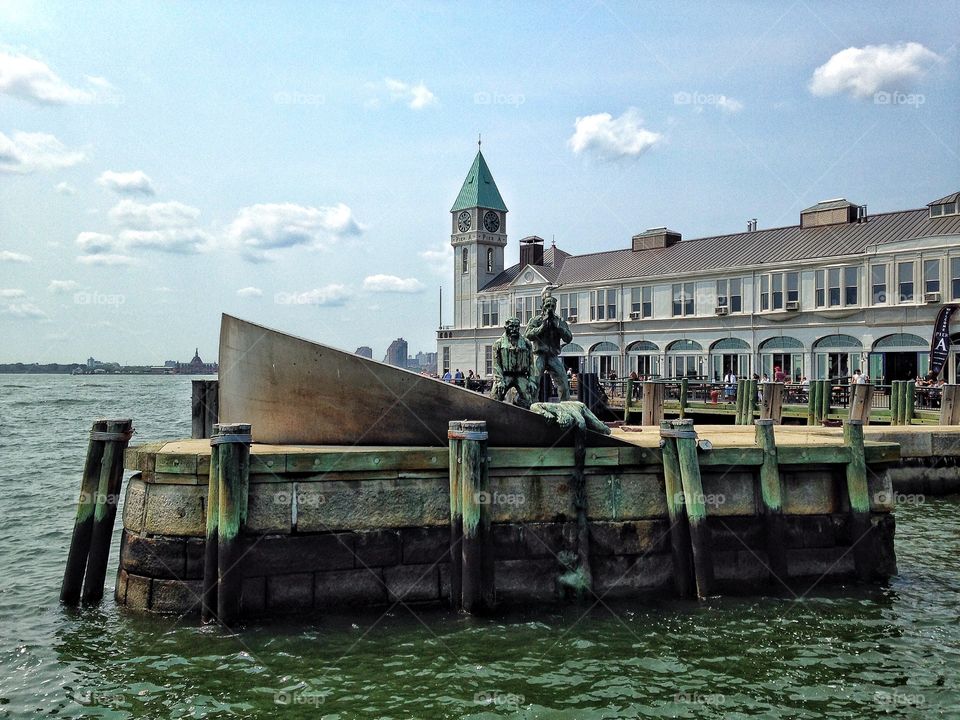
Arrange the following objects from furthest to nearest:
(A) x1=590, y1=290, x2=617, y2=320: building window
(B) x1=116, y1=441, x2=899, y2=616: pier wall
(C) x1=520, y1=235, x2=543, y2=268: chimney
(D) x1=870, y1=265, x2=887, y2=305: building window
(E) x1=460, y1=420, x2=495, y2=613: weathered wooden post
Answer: (C) x1=520, y1=235, x2=543, y2=268: chimney → (A) x1=590, y1=290, x2=617, y2=320: building window → (D) x1=870, y1=265, x2=887, y2=305: building window → (E) x1=460, y1=420, x2=495, y2=613: weathered wooden post → (B) x1=116, y1=441, x2=899, y2=616: pier wall

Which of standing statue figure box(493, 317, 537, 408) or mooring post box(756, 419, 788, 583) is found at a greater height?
standing statue figure box(493, 317, 537, 408)

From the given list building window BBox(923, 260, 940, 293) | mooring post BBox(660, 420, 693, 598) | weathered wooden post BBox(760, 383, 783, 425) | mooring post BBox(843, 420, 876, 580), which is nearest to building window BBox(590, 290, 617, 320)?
building window BBox(923, 260, 940, 293)

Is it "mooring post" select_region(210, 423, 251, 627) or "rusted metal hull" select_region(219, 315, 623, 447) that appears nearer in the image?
"mooring post" select_region(210, 423, 251, 627)

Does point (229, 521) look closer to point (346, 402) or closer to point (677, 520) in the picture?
point (346, 402)

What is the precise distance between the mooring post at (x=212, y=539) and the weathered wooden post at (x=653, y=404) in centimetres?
1534

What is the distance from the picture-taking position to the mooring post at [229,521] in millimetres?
8227

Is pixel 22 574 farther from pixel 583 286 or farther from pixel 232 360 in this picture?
pixel 583 286

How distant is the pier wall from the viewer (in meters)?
8.59

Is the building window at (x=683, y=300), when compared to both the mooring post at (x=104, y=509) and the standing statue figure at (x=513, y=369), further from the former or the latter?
the mooring post at (x=104, y=509)

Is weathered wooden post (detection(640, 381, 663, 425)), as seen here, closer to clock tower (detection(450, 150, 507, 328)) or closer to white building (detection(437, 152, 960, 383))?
white building (detection(437, 152, 960, 383))

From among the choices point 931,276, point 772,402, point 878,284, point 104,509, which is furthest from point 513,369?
point 878,284

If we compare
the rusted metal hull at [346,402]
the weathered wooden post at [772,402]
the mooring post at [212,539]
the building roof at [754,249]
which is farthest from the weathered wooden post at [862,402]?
the building roof at [754,249]

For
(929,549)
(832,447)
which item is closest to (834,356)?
(929,549)

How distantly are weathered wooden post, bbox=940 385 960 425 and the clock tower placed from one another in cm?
4095
